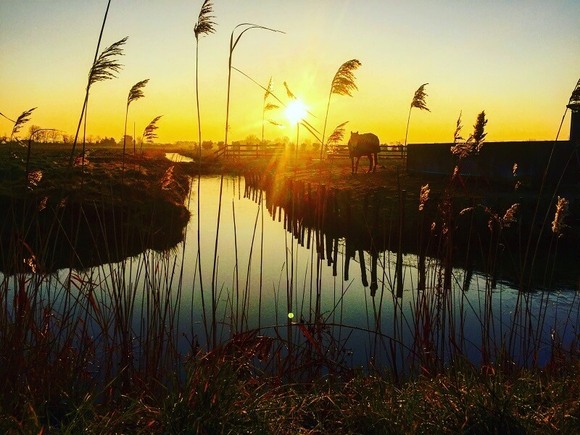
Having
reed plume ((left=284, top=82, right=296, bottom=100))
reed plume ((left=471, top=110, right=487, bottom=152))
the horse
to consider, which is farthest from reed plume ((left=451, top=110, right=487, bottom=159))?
the horse

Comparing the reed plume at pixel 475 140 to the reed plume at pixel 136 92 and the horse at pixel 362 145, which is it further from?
the horse at pixel 362 145

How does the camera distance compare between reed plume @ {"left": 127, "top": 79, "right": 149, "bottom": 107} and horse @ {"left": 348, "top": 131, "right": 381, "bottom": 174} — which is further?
horse @ {"left": 348, "top": 131, "right": 381, "bottom": 174}

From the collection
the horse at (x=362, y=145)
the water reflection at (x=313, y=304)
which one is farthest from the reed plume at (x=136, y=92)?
the horse at (x=362, y=145)

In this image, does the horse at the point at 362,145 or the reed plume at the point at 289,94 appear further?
the horse at the point at 362,145

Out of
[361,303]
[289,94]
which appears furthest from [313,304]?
[289,94]

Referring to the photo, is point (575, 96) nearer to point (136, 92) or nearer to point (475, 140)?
point (475, 140)

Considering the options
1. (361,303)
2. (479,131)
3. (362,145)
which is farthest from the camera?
(362,145)

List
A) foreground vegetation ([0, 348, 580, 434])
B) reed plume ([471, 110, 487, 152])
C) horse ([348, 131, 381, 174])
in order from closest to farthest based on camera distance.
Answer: foreground vegetation ([0, 348, 580, 434]) < reed plume ([471, 110, 487, 152]) < horse ([348, 131, 381, 174])

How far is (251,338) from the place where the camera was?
3.90 meters

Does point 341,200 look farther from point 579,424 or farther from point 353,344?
point 579,424

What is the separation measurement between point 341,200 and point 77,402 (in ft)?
49.2

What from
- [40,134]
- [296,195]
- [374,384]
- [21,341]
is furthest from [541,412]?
[296,195]

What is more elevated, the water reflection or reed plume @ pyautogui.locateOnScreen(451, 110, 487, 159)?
reed plume @ pyautogui.locateOnScreen(451, 110, 487, 159)

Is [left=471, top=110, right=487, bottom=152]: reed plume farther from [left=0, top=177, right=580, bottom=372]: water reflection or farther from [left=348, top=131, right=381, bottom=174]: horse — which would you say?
[left=348, top=131, right=381, bottom=174]: horse
